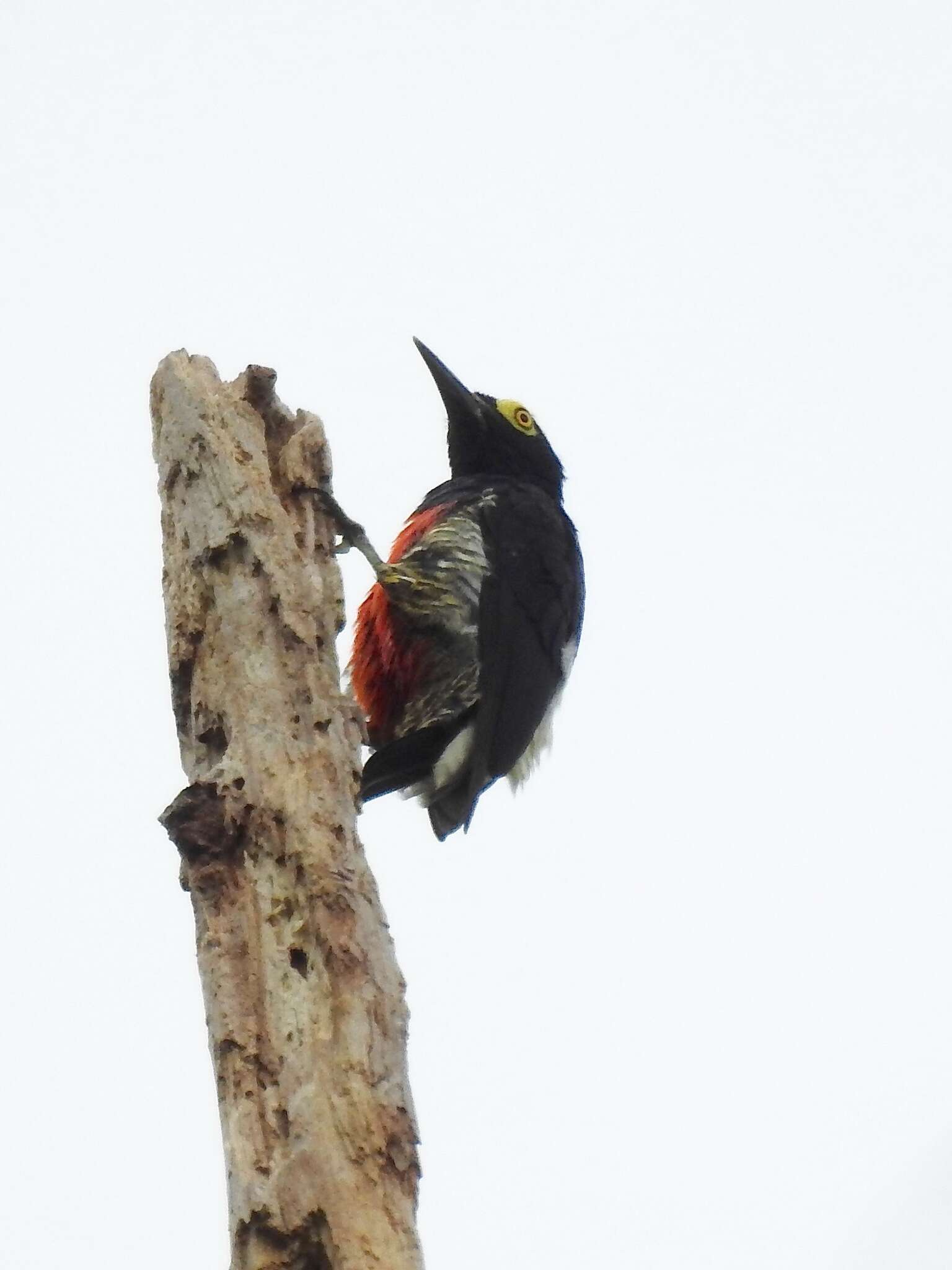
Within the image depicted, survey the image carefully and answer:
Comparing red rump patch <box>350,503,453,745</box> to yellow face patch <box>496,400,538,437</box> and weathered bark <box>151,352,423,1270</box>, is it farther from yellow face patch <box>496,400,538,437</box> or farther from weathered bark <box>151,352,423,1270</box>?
yellow face patch <box>496,400,538,437</box>

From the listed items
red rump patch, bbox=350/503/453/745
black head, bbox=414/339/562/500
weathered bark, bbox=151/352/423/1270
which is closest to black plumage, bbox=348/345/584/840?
red rump patch, bbox=350/503/453/745

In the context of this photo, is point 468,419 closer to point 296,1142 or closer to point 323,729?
point 323,729

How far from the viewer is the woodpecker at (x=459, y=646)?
432 centimetres

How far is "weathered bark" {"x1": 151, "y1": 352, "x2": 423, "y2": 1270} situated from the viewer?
2295 millimetres

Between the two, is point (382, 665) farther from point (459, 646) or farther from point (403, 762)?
point (403, 762)

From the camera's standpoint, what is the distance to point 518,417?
563 centimetres

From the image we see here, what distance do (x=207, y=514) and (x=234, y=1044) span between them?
116cm

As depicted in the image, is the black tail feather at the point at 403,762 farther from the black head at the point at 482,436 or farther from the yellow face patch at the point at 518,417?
the yellow face patch at the point at 518,417

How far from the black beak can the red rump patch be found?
1.19 metres

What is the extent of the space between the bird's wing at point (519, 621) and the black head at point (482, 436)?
33 centimetres

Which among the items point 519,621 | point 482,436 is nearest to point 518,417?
point 482,436

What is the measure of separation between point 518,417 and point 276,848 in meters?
3.20

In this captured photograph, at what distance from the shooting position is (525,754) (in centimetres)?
505

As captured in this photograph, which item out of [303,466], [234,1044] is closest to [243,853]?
[234,1044]
